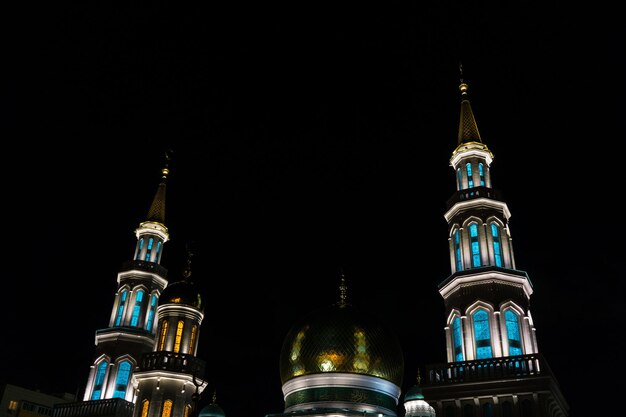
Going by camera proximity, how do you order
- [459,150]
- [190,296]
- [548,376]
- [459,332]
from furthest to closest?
[190,296] < [459,150] < [459,332] < [548,376]

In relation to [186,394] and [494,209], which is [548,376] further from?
[186,394]

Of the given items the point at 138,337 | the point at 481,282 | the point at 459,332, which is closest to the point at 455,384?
the point at 459,332

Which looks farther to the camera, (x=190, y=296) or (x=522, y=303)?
(x=190, y=296)

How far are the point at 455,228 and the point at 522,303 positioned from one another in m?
4.18

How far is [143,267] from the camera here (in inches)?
1384

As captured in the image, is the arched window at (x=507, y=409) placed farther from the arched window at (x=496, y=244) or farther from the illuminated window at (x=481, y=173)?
the illuminated window at (x=481, y=173)

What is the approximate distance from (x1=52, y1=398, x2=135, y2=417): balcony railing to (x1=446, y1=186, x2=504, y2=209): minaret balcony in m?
16.6

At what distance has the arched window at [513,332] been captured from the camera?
23.3 metres

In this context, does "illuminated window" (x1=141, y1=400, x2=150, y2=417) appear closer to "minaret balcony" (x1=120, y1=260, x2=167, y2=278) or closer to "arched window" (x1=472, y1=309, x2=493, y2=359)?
"minaret balcony" (x1=120, y1=260, x2=167, y2=278)

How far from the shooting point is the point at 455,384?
21.7 metres

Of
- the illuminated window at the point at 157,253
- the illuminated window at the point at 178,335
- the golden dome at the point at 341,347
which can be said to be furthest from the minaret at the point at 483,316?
the illuminated window at the point at 157,253

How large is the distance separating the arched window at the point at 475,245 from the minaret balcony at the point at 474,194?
1.33 m

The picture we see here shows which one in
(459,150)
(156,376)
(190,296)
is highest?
(459,150)

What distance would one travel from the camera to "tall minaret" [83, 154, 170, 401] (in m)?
31.9
